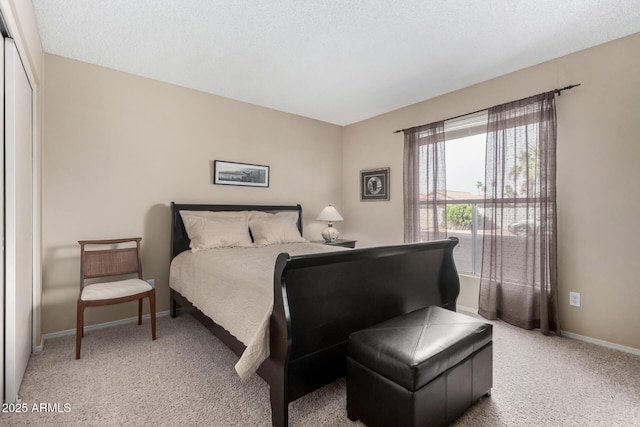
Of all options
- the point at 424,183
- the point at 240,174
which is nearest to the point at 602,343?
the point at 424,183

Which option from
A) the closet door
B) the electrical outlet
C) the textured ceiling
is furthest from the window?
the closet door

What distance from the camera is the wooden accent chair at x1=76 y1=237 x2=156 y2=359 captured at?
7.75ft

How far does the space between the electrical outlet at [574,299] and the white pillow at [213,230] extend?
10.1 ft

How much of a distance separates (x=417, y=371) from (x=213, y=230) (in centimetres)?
243

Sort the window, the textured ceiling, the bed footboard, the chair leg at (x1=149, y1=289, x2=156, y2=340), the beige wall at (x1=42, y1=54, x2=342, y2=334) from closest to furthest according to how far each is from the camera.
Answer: the bed footboard, the textured ceiling, the chair leg at (x1=149, y1=289, x2=156, y2=340), the beige wall at (x1=42, y1=54, x2=342, y2=334), the window

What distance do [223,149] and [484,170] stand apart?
2.98 meters

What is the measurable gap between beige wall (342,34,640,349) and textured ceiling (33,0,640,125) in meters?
0.19

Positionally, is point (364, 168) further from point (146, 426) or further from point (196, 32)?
point (146, 426)

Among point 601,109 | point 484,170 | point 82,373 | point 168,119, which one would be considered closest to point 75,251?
point 82,373

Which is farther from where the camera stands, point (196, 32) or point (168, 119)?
point (168, 119)

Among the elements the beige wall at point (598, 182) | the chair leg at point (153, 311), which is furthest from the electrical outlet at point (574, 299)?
the chair leg at point (153, 311)

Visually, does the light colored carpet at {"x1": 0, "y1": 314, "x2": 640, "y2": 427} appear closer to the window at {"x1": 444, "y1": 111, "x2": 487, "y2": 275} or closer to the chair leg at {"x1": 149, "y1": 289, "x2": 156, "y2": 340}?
the chair leg at {"x1": 149, "y1": 289, "x2": 156, "y2": 340}

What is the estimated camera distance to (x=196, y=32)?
7.82 feet

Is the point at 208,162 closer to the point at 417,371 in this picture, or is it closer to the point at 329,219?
the point at 329,219
